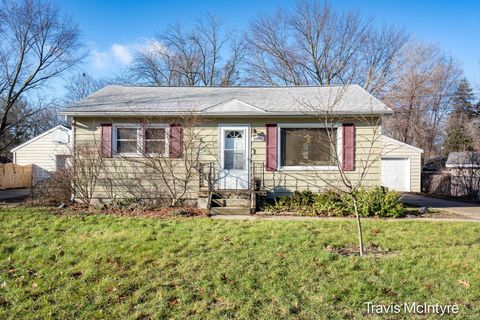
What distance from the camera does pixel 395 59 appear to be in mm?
26047

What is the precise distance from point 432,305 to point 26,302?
171 inches

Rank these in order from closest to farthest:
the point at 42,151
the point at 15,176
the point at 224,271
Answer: the point at 224,271 → the point at 15,176 → the point at 42,151

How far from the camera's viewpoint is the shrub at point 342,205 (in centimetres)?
852

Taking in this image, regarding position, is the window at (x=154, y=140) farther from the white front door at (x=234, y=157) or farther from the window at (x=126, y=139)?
the white front door at (x=234, y=157)

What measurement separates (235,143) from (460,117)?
24.0 metres

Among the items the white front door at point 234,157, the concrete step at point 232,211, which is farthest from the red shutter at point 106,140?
the concrete step at point 232,211

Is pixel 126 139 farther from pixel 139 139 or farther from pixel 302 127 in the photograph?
pixel 302 127

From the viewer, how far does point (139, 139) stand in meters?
10.2

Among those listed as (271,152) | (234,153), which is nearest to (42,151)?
(234,153)

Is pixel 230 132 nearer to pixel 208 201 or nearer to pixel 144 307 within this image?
pixel 208 201

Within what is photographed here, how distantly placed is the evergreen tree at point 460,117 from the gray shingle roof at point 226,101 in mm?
18792

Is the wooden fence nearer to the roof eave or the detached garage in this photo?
the roof eave

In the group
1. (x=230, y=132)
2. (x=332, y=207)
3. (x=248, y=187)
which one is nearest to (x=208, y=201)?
(x=248, y=187)

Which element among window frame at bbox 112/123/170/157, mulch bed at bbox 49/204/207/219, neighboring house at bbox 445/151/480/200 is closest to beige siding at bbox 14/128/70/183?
window frame at bbox 112/123/170/157
